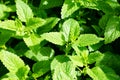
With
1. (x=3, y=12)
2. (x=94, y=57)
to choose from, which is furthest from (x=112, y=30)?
(x=3, y=12)

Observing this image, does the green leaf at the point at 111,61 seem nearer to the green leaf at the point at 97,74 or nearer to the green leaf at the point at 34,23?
the green leaf at the point at 97,74

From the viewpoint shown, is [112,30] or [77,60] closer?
[77,60]

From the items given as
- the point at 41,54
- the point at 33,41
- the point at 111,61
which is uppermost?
the point at 33,41

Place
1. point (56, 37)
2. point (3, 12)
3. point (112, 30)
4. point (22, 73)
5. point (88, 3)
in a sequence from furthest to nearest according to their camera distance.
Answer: point (3, 12) < point (88, 3) < point (112, 30) < point (56, 37) < point (22, 73)

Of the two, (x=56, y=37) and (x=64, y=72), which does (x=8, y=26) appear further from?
(x=64, y=72)

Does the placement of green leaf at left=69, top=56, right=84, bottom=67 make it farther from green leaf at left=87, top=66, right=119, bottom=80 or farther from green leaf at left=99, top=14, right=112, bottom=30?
green leaf at left=99, top=14, right=112, bottom=30

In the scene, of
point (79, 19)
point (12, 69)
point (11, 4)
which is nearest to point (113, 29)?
point (79, 19)

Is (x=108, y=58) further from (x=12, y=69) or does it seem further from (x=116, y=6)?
(x=12, y=69)

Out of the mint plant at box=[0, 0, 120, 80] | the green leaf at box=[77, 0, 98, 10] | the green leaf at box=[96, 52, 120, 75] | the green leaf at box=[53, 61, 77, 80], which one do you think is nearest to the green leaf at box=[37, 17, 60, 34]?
the mint plant at box=[0, 0, 120, 80]
